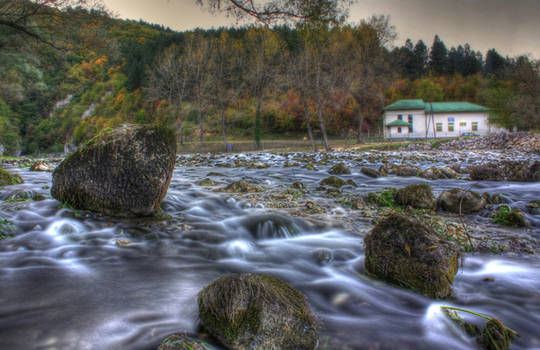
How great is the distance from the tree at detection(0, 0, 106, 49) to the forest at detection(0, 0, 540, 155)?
0.04 m

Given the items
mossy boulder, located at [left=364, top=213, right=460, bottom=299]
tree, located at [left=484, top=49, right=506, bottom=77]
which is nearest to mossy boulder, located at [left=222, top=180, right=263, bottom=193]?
mossy boulder, located at [left=364, top=213, right=460, bottom=299]

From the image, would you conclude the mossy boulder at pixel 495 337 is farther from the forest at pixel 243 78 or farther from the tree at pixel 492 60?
the tree at pixel 492 60

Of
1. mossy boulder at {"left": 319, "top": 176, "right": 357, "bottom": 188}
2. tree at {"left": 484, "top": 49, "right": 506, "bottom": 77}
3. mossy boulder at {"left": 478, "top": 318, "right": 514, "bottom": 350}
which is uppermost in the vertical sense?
tree at {"left": 484, "top": 49, "right": 506, "bottom": 77}

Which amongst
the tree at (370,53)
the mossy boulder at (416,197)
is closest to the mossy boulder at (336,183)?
the mossy boulder at (416,197)

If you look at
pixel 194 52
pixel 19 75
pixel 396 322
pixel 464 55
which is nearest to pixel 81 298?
pixel 396 322

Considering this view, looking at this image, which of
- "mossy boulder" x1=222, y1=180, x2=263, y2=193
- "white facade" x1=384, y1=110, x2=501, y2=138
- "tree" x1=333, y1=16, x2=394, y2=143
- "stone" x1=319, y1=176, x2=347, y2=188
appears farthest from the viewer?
"white facade" x1=384, y1=110, x2=501, y2=138

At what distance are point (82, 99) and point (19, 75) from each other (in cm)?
8877

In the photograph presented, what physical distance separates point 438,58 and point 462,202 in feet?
358

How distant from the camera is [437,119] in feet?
186

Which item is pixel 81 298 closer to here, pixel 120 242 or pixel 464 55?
pixel 120 242

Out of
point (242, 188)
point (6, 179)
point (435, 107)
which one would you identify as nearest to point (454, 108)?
point (435, 107)

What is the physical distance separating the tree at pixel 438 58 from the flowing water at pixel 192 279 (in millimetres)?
105157

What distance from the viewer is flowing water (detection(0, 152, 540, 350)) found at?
75.3 inches

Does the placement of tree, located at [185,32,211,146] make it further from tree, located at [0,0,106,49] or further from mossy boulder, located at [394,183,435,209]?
mossy boulder, located at [394,183,435,209]
